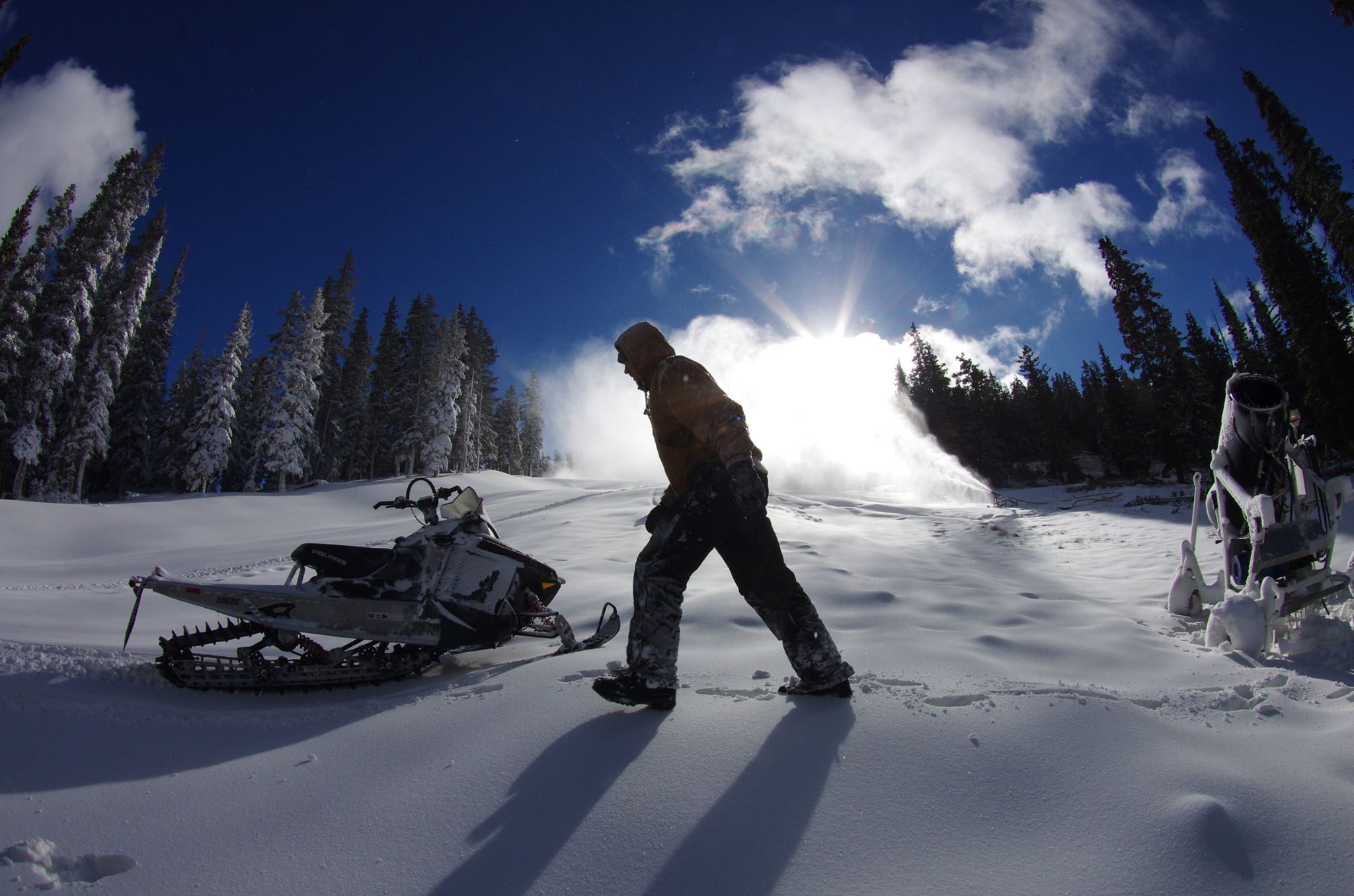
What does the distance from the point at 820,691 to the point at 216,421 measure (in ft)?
126

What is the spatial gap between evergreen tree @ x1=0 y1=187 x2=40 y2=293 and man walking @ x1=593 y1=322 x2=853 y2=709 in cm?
3534

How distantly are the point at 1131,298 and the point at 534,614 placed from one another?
3653 centimetres

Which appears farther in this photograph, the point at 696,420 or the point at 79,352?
the point at 79,352

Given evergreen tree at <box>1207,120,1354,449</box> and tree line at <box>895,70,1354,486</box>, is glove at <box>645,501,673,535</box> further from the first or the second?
evergreen tree at <box>1207,120,1354,449</box>

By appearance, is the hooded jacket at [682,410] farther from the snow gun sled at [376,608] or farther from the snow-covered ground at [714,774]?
the snow gun sled at [376,608]

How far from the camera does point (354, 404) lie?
1582 inches

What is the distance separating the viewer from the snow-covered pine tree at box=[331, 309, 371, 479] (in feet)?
131

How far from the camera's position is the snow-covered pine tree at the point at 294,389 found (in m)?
30.9

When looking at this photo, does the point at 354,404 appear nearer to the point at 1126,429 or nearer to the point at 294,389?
the point at 294,389

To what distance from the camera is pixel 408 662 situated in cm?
312

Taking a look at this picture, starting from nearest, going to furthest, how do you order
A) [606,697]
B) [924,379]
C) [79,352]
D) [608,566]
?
[606,697] → [608,566] → [79,352] → [924,379]

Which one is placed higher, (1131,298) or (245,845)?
(1131,298)

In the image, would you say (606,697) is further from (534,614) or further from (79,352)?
(79,352)

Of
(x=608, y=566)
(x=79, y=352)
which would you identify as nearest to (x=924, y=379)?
(x=608, y=566)
